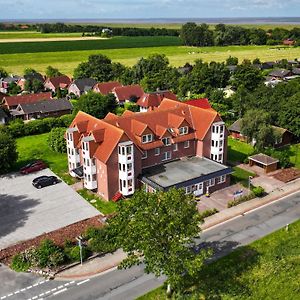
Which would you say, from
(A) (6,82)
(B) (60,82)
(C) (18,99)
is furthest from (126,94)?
(A) (6,82)

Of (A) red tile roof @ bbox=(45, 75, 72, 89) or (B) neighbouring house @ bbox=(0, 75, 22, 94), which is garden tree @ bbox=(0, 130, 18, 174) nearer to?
(A) red tile roof @ bbox=(45, 75, 72, 89)

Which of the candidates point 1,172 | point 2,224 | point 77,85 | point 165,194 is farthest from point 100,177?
point 77,85

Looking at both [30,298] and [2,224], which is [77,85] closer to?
[2,224]

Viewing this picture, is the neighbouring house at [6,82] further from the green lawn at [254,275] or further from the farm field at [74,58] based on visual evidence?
the green lawn at [254,275]

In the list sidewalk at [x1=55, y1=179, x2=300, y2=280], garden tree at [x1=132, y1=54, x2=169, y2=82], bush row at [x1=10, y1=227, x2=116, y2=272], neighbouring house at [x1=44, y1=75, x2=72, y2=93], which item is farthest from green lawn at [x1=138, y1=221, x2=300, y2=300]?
garden tree at [x1=132, y1=54, x2=169, y2=82]

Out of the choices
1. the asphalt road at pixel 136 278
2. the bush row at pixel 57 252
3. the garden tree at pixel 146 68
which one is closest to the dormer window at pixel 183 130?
the asphalt road at pixel 136 278

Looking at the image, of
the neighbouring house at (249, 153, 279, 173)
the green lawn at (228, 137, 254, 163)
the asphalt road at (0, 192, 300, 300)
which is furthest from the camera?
the green lawn at (228, 137, 254, 163)

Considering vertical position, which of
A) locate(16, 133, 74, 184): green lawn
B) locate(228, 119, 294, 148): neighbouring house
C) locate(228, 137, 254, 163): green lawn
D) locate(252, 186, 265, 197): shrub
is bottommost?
locate(16, 133, 74, 184): green lawn
